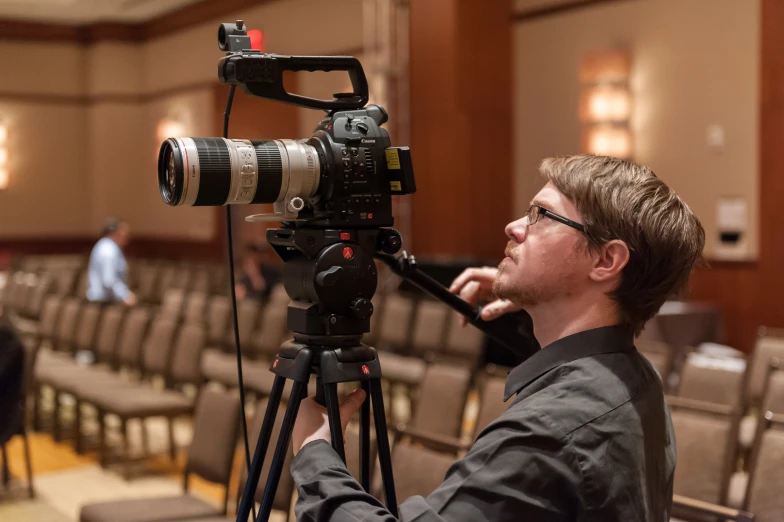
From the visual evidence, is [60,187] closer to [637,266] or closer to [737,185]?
[737,185]

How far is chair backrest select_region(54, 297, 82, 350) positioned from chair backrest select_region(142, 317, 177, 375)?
130 centimetres

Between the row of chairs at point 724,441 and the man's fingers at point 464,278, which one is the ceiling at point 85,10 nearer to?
the row of chairs at point 724,441

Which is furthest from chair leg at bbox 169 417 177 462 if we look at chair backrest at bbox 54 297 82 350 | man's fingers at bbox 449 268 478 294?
man's fingers at bbox 449 268 478 294

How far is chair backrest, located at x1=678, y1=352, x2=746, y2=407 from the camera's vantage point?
144 inches

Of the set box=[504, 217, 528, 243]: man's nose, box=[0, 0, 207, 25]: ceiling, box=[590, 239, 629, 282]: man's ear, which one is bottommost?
box=[590, 239, 629, 282]: man's ear

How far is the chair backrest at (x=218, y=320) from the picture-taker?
634 centimetres

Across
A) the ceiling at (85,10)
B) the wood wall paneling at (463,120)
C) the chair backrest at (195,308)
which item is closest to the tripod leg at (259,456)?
the chair backrest at (195,308)

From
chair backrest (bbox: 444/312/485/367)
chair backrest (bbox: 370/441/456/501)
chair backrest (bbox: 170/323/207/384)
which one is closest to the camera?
chair backrest (bbox: 370/441/456/501)

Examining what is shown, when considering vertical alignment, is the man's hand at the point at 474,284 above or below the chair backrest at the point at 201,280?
above

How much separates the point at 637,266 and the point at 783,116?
5.34 m

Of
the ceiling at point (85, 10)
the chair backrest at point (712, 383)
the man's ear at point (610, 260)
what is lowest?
the chair backrest at point (712, 383)

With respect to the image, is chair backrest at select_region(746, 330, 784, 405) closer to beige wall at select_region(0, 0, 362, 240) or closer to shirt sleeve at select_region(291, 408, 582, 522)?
shirt sleeve at select_region(291, 408, 582, 522)

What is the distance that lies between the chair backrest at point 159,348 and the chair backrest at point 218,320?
77 centimetres

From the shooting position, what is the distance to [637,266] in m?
1.33
